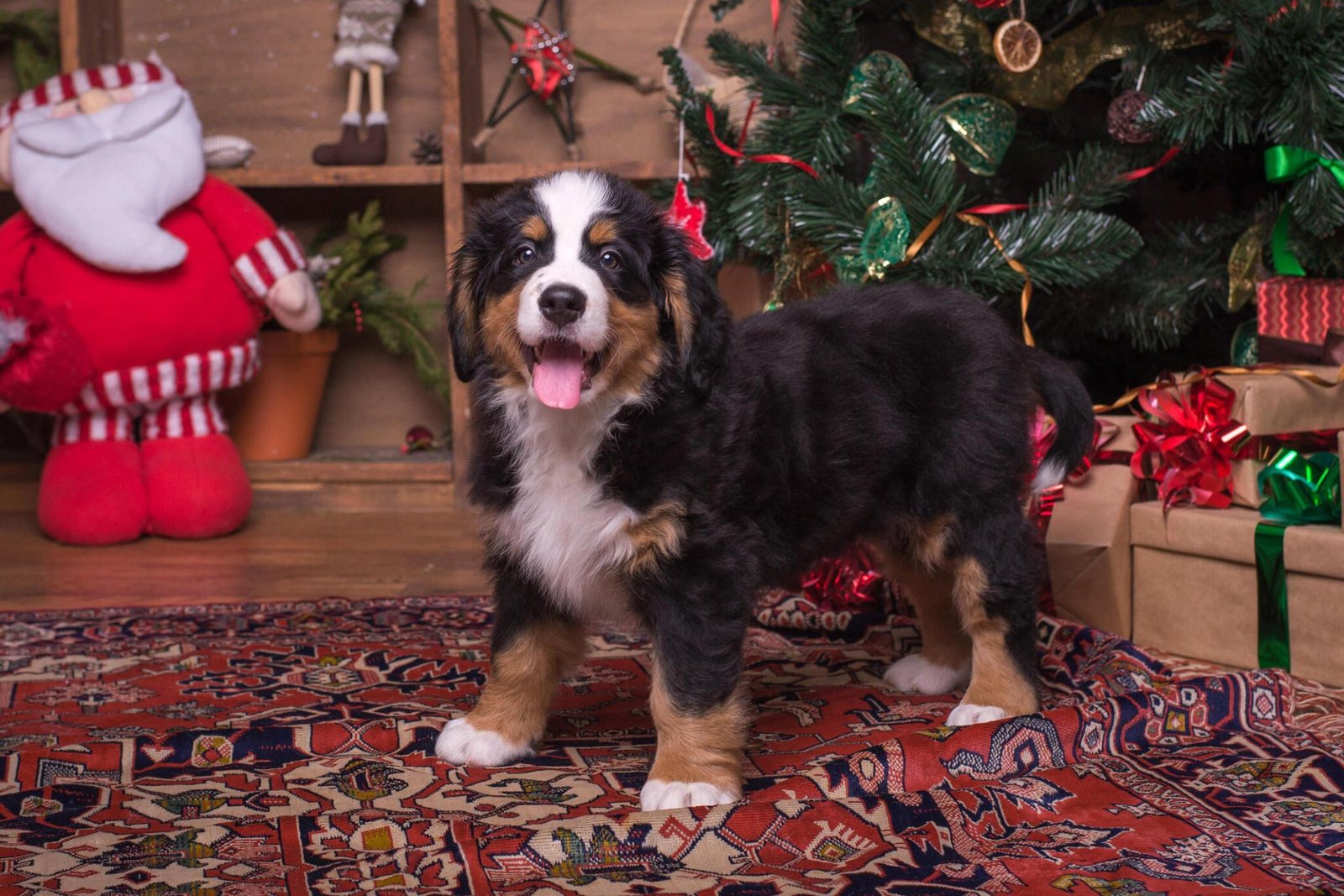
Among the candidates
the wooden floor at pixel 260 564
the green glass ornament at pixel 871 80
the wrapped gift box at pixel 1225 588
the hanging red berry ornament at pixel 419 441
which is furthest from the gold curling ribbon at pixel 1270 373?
the hanging red berry ornament at pixel 419 441

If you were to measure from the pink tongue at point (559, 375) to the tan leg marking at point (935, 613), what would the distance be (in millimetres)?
748

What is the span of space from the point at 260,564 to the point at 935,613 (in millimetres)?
1821

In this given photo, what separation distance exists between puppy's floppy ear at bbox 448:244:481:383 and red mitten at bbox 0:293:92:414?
193 cm

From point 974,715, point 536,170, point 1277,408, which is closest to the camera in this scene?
point 974,715

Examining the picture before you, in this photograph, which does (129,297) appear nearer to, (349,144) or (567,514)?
(349,144)

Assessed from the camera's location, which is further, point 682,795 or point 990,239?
point 990,239

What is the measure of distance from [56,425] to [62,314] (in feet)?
1.49

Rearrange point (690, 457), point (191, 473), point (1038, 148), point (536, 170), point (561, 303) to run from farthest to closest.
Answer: point (536, 170) < point (191, 473) < point (1038, 148) < point (690, 457) < point (561, 303)

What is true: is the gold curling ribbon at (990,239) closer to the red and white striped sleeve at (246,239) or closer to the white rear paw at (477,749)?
the white rear paw at (477,749)

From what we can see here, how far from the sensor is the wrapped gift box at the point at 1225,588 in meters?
2.13

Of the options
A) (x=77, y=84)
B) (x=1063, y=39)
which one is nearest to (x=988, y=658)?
(x=1063, y=39)

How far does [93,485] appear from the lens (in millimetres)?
3473

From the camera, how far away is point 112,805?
1641mm

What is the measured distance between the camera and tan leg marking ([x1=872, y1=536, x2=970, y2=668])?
2.19 m
